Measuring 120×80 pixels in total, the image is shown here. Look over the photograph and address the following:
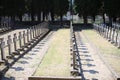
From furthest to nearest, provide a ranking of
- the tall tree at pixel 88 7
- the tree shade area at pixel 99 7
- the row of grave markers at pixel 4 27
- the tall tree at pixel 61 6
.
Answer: the tall tree at pixel 61 6
the tall tree at pixel 88 7
the tree shade area at pixel 99 7
the row of grave markers at pixel 4 27

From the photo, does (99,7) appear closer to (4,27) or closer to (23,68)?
(4,27)

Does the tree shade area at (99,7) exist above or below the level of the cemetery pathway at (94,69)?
above

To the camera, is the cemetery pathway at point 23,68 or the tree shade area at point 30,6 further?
the tree shade area at point 30,6

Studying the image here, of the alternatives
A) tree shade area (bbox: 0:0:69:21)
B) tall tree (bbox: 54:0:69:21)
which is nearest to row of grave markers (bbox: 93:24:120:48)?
tree shade area (bbox: 0:0:69:21)

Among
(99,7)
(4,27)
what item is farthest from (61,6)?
(4,27)

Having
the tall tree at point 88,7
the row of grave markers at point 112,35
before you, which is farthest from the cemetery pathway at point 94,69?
the tall tree at point 88,7

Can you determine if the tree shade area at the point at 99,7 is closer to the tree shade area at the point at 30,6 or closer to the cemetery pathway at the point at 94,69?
the tree shade area at the point at 30,6

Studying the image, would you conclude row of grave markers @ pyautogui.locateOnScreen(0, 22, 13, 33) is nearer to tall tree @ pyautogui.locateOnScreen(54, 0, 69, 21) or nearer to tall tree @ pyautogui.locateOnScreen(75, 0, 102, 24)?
tall tree @ pyautogui.locateOnScreen(75, 0, 102, 24)

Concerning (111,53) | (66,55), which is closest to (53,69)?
(66,55)

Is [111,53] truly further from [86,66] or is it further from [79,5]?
[79,5]

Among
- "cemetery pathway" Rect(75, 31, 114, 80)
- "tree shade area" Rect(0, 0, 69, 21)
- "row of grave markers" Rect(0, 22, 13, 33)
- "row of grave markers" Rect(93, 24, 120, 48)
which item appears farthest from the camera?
"tree shade area" Rect(0, 0, 69, 21)

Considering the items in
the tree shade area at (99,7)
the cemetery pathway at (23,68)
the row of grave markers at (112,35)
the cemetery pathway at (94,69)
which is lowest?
the cemetery pathway at (94,69)

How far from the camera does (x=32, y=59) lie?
13.8m

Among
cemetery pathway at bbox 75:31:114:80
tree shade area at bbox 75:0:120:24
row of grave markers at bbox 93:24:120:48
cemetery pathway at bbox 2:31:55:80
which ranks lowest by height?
cemetery pathway at bbox 75:31:114:80
